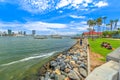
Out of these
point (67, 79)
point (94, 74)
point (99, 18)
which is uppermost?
point (99, 18)

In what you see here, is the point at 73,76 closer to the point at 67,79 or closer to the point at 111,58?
the point at 67,79

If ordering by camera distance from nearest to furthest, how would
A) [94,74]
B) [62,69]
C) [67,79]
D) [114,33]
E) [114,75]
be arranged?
[114,75] < [94,74] < [67,79] < [62,69] < [114,33]

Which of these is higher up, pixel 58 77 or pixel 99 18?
pixel 99 18

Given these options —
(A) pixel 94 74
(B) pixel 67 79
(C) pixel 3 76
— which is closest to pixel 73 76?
(B) pixel 67 79

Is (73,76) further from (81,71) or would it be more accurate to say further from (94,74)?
(94,74)

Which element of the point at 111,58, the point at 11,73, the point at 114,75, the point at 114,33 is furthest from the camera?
the point at 114,33

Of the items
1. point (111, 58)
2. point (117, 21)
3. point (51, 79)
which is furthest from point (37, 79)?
point (117, 21)

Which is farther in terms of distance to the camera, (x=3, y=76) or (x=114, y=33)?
(x=114, y=33)

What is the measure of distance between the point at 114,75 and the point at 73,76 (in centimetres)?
470

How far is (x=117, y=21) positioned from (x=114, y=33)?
1608cm

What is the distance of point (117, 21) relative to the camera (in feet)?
302

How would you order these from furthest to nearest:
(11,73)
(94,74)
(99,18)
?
(99,18) → (11,73) → (94,74)

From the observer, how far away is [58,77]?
398 inches

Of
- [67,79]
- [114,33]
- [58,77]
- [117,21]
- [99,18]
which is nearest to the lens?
[67,79]
